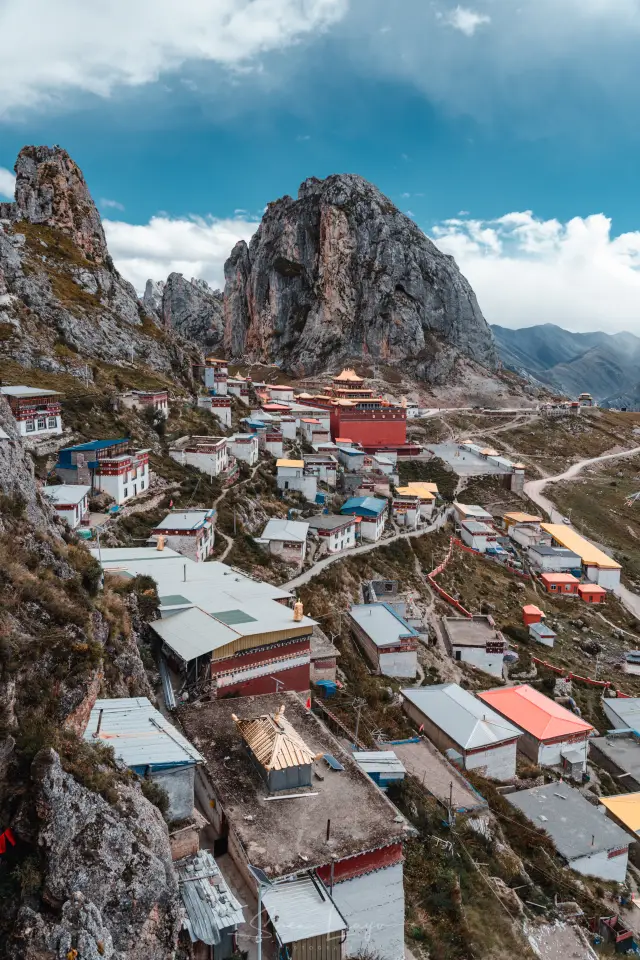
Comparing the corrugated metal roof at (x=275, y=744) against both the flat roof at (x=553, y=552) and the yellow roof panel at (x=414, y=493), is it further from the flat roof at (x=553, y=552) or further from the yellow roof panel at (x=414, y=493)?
the flat roof at (x=553, y=552)

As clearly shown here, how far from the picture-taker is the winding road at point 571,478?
173ft

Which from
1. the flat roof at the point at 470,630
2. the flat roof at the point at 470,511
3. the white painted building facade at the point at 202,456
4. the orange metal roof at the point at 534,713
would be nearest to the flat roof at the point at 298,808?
the orange metal roof at the point at 534,713

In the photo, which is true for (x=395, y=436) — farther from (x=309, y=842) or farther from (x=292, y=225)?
(x=292, y=225)

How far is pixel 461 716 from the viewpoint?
81.6 feet

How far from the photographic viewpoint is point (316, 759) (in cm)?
1344

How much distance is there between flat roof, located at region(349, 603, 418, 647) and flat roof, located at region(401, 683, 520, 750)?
4087mm

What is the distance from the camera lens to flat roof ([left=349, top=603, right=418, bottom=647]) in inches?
1237

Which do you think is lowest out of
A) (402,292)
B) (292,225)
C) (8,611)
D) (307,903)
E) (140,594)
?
(307,903)

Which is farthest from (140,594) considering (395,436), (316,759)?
(395,436)

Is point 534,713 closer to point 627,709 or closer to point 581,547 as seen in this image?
point 627,709

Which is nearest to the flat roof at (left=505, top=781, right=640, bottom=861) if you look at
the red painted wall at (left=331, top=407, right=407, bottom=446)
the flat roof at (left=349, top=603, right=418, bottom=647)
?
the flat roof at (left=349, top=603, right=418, bottom=647)

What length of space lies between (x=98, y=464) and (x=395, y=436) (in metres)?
46.7

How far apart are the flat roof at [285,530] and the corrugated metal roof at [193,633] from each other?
64.2 ft

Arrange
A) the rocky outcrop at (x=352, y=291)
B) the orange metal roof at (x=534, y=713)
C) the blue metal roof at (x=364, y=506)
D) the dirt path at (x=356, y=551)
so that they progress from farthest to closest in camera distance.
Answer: the rocky outcrop at (x=352, y=291)
the blue metal roof at (x=364, y=506)
the dirt path at (x=356, y=551)
the orange metal roof at (x=534, y=713)
